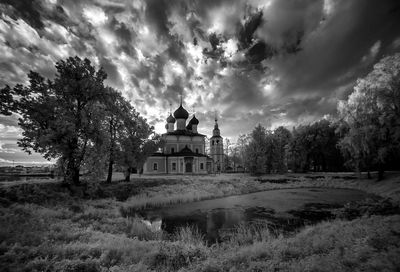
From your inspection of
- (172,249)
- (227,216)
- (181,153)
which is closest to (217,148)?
(181,153)

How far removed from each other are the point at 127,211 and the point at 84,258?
10.2 meters

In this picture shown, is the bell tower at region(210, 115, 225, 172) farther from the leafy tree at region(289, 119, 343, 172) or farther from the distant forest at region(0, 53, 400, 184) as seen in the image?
the distant forest at region(0, 53, 400, 184)

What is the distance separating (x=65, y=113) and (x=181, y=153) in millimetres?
30933

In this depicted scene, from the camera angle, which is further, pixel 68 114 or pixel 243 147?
pixel 243 147

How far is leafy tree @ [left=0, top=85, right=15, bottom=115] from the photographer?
13.7 m

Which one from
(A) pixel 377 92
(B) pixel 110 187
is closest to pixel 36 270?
(B) pixel 110 187

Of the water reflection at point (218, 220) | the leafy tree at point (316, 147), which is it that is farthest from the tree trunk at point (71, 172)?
the leafy tree at point (316, 147)

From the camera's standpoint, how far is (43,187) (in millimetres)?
15188

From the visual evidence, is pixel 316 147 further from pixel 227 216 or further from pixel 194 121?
pixel 227 216

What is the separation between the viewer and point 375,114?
23.4 metres

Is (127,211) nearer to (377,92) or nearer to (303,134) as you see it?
(377,92)

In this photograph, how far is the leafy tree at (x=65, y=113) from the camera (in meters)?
14.5

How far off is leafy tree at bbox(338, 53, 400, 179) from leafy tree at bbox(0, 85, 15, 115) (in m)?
34.7

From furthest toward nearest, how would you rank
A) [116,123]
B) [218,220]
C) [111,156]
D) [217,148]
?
[217,148], [116,123], [111,156], [218,220]
